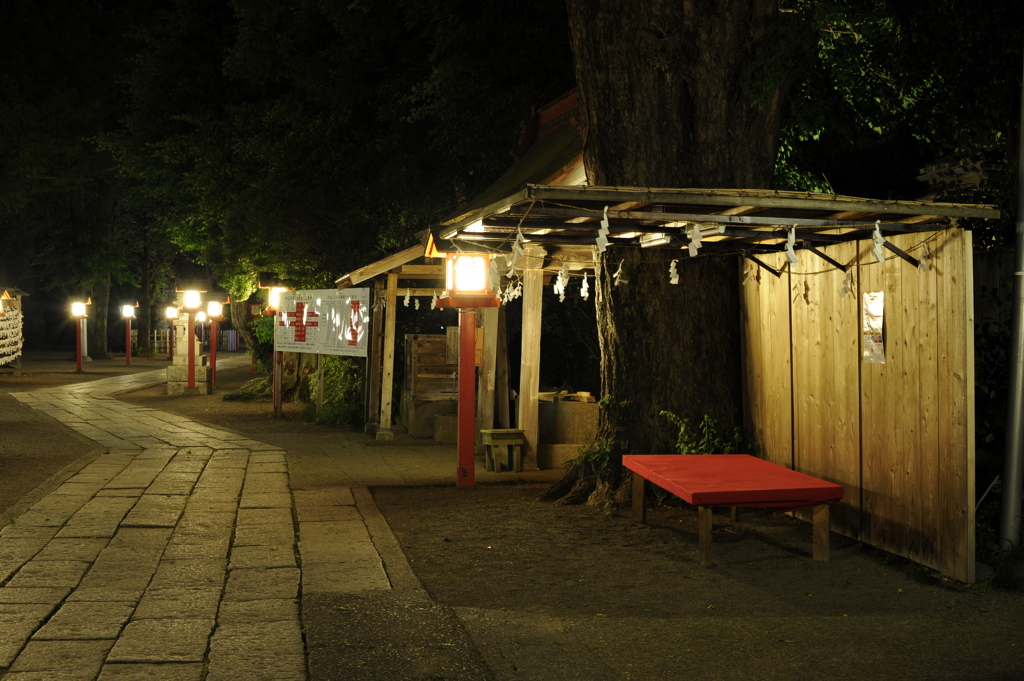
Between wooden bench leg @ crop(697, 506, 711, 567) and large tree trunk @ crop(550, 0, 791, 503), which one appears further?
large tree trunk @ crop(550, 0, 791, 503)

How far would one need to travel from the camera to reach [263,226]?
19391 mm

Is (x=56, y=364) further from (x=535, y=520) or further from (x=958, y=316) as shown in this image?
(x=958, y=316)

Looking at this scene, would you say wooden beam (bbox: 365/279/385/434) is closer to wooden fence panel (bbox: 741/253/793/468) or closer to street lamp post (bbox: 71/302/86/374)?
wooden fence panel (bbox: 741/253/793/468)

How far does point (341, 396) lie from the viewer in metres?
17.4

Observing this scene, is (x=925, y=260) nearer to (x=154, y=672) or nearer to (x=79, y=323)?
(x=154, y=672)

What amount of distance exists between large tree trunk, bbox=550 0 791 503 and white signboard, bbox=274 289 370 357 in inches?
252

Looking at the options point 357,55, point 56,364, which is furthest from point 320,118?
point 56,364

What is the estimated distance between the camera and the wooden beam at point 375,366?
1444cm

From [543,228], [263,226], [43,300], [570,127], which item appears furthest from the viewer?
[43,300]

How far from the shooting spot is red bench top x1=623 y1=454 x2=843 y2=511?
254 inches

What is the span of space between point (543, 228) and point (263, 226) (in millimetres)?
13185

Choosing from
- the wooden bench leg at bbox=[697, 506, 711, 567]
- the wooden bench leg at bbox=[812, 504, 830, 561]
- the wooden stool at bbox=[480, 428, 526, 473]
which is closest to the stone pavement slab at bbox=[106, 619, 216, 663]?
the wooden bench leg at bbox=[697, 506, 711, 567]

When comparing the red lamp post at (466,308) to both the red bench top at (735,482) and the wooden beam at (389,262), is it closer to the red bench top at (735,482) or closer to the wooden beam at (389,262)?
the wooden beam at (389,262)

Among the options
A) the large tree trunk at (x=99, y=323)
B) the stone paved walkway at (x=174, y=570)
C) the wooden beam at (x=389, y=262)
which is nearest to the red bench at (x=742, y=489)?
the stone paved walkway at (x=174, y=570)
